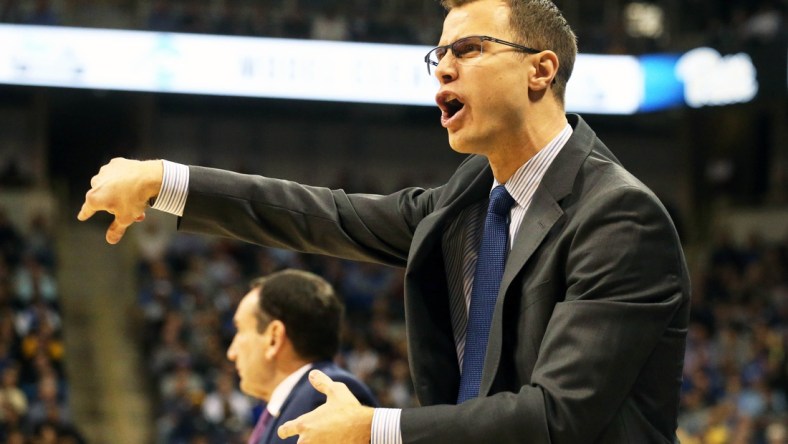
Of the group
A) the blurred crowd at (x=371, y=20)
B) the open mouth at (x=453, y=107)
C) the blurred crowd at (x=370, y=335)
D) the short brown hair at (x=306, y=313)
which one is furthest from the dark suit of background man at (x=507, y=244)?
the blurred crowd at (x=371, y=20)

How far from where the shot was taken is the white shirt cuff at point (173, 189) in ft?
6.81

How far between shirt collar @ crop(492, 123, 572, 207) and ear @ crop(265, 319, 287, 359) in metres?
1.74

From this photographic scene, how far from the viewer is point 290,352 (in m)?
3.65

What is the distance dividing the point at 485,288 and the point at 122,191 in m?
0.66

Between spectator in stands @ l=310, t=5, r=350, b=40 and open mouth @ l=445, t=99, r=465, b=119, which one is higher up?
spectator in stands @ l=310, t=5, r=350, b=40

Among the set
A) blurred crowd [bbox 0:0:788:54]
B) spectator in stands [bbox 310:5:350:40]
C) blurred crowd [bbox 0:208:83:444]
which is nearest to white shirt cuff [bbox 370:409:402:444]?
blurred crowd [bbox 0:208:83:444]

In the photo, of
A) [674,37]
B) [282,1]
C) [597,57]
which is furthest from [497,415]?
[674,37]

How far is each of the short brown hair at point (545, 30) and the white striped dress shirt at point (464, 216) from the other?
0.11m

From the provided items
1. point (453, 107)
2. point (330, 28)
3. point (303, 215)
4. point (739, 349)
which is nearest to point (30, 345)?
point (330, 28)

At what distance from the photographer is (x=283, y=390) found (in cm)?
357

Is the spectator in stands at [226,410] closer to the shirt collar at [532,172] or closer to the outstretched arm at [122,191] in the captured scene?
the outstretched arm at [122,191]

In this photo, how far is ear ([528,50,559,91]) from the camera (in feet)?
6.58

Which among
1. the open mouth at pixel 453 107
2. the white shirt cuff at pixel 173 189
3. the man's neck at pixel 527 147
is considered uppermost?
the open mouth at pixel 453 107

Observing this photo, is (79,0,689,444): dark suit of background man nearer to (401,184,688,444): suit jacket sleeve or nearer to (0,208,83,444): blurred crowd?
(401,184,688,444): suit jacket sleeve
